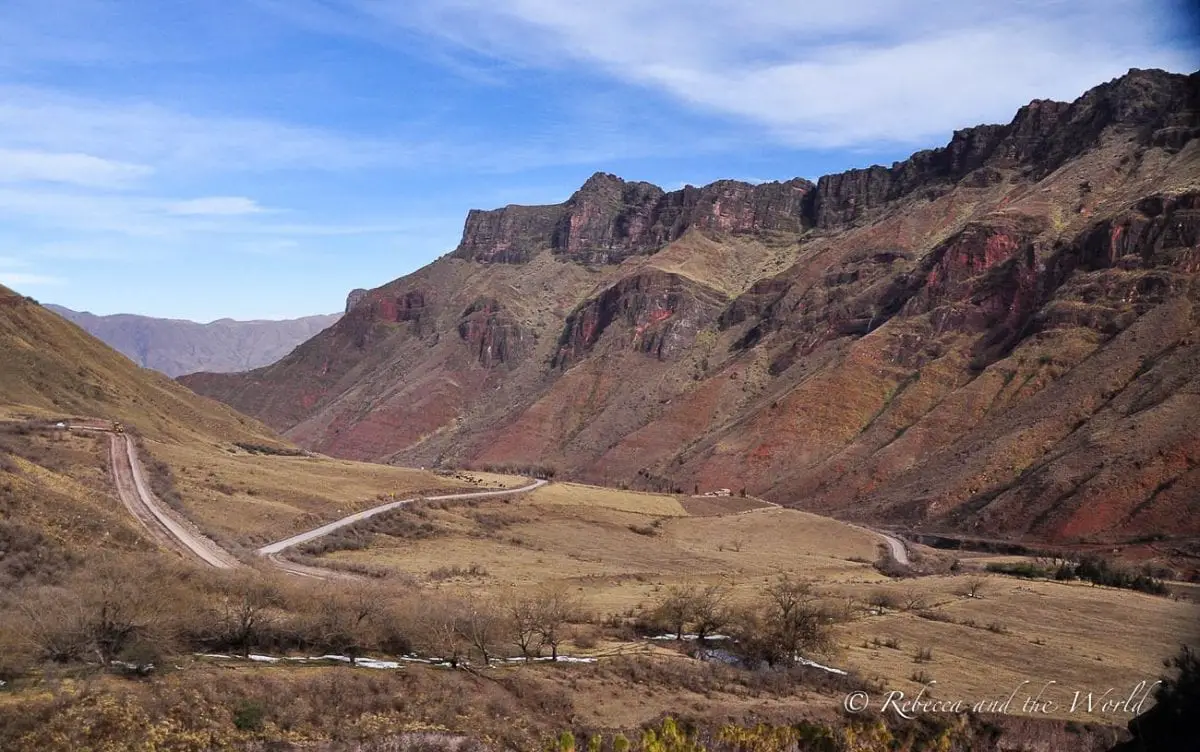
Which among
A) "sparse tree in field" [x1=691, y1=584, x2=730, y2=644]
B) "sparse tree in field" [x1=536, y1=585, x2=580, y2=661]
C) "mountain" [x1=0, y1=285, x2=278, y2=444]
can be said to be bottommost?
"sparse tree in field" [x1=691, y1=584, x2=730, y2=644]

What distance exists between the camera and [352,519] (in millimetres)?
68188

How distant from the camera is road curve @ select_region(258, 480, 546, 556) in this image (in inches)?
2114

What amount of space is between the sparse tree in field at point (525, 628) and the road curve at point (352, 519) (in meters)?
21.5

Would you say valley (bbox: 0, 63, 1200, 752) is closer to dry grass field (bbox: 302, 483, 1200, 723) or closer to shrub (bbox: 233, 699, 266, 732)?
shrub (bbox: 233, 699, 266, 732)

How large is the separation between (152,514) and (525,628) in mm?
27995

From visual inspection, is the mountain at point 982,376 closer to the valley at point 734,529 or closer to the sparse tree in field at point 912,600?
the valley at point 734,529

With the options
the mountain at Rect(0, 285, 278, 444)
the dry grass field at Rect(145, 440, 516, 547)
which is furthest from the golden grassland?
the mountain at Rect(0, 285, 278, 444)

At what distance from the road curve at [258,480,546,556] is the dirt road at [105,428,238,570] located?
4.43 m

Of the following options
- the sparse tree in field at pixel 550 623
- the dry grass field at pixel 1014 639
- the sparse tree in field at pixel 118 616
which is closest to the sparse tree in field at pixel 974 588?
the dry grass field at pixel 1014 639

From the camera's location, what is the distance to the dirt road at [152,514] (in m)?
43.2

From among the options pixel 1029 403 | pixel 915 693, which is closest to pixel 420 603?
pixel 915 693

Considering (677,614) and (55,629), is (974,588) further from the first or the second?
(55,629)

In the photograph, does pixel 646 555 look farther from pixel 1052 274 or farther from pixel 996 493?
pixel 1052 274

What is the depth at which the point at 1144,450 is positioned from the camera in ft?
302
